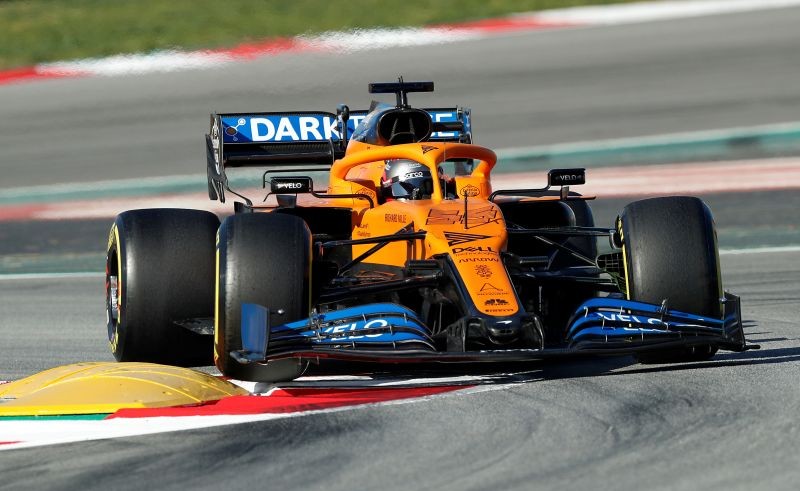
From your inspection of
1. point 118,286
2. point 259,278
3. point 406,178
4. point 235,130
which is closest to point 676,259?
point 406,178

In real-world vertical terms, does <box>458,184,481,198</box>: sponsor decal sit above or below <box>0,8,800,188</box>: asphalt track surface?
below

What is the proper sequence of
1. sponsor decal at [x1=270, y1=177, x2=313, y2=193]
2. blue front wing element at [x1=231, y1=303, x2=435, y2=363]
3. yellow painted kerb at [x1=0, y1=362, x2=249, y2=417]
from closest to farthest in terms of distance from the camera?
1. yellow painted kerb at [x1=0, y1=362, x2=249, y2=417]
2. blue front wing element at [x1=231, y1=303, x2=435, y2=363]
3. sponsor decal at [x1=270, y1=177, x2=313, y2=193]

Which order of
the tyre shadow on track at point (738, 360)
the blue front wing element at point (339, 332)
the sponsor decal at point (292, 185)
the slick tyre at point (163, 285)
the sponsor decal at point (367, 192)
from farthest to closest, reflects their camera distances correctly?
the sponsor decal at point (367, 192) → the sponsor decal at point (292, 185) → the slick tyre at point (163, 285) → the tyre shadow on track at point (738, 360) → the blue front wing element at point (339, 332)

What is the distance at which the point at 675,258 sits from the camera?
7.62m

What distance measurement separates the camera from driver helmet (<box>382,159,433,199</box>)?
28.8 feet

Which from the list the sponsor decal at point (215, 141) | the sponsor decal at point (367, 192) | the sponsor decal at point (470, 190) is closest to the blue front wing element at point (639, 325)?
the sponsor decal at point (470, 190)

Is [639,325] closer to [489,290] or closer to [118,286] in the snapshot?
[489,290]

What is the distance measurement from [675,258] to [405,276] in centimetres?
142

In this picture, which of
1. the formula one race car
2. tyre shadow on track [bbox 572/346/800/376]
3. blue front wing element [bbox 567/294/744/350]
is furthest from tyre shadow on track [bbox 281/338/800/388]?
blue front wing element [bbox 567/294/744/350]

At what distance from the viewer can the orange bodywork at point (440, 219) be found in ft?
24.4

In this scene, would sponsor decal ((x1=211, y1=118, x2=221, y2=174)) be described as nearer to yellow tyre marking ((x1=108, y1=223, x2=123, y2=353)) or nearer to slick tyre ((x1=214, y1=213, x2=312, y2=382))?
yellow tyre marking ((x1=108, y1=223, x2=123, y2=353))

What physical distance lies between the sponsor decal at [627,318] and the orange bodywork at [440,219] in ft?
1.43

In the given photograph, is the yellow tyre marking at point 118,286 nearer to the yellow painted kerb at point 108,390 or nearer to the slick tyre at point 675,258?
the yellow painted kerb at point 108,390

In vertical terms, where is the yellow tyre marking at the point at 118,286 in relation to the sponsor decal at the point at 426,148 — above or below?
below
